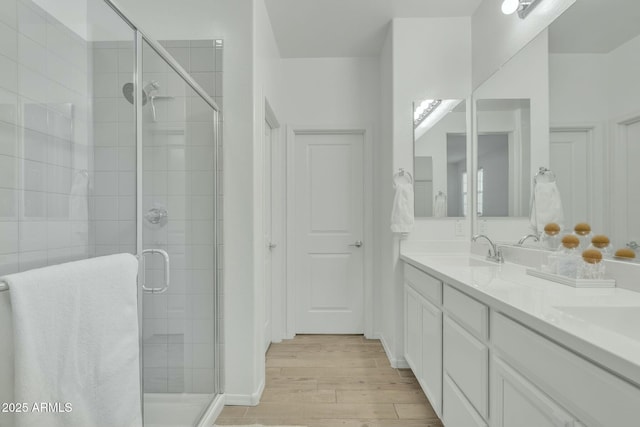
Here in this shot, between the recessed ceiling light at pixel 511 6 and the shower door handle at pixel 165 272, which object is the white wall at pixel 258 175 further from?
the recessed ceiling light at pixel 511 6

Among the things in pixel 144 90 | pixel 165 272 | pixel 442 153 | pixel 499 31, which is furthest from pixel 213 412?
pixel 499 31

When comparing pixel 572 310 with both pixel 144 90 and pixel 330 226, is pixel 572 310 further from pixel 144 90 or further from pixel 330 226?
pixel 330 226

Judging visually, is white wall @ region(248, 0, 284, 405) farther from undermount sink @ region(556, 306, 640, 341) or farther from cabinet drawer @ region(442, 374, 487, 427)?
undermount sink @ region(556, 306, 640, 341)

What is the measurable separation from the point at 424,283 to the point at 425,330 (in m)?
0.28

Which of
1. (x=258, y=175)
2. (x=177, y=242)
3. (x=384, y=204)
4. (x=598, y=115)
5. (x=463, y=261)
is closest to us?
(x=598, y=115)

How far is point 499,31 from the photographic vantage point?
2328mm

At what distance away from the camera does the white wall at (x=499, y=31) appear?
1.91m

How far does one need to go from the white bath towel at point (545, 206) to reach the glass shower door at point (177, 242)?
6.18ft

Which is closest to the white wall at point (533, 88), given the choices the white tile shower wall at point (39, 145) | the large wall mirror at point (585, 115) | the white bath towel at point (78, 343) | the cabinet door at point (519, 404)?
the large wall mirror at point (585, 115)

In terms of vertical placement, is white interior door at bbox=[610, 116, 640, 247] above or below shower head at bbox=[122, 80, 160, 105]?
below

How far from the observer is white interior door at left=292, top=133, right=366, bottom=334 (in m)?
3.40

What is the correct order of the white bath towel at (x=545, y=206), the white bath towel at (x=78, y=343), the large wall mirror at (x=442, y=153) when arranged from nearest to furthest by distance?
the white bath towel at (x=78, y=343) → the white bath towel at (x=545, y=206) → the large wall mirror at (x=442, y=153)

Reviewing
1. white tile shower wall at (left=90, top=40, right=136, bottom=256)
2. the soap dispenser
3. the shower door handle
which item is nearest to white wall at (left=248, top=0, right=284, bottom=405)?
the shower door handle

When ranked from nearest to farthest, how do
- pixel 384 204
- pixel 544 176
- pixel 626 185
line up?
pixel 626 185
pixel 544 176
pixel 384 204
